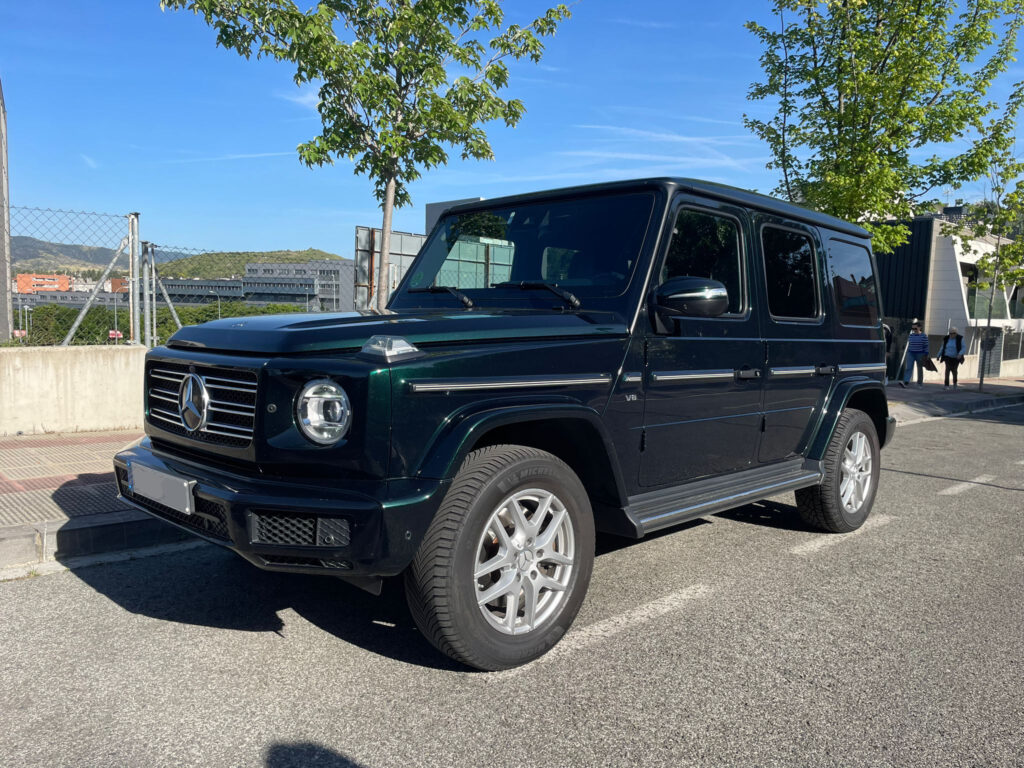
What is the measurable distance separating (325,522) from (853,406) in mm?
4135

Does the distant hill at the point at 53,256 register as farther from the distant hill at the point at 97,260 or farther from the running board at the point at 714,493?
the running board at the point at 714,493

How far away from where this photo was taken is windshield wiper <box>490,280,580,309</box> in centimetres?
358

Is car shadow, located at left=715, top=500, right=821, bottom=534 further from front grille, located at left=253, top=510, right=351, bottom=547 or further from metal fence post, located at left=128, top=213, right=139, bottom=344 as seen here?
metal fence post, located at left=128, top=213, right=139, bottom=344

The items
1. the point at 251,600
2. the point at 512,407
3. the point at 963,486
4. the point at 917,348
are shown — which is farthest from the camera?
the point at 917,348

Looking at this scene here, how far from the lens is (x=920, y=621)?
142 inches

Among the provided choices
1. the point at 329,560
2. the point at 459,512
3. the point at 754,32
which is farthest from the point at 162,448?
the point at 754,32

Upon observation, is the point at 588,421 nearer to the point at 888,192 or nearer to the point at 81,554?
the point at 81,554

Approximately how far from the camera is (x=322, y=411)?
269cm

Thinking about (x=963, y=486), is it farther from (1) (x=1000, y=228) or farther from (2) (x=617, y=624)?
(1) (x=1000, y=228)

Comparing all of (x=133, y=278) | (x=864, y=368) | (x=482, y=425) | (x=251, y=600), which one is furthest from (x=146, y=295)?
(x=864, y=368)

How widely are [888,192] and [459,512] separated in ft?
39.3

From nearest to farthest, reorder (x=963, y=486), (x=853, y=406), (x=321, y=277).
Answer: (x=853, y=406) < (x=963, y=486) < (x=321, y=277)

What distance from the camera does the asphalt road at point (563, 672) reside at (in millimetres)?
2473

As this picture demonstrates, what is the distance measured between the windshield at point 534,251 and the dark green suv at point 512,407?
13 millimetres
